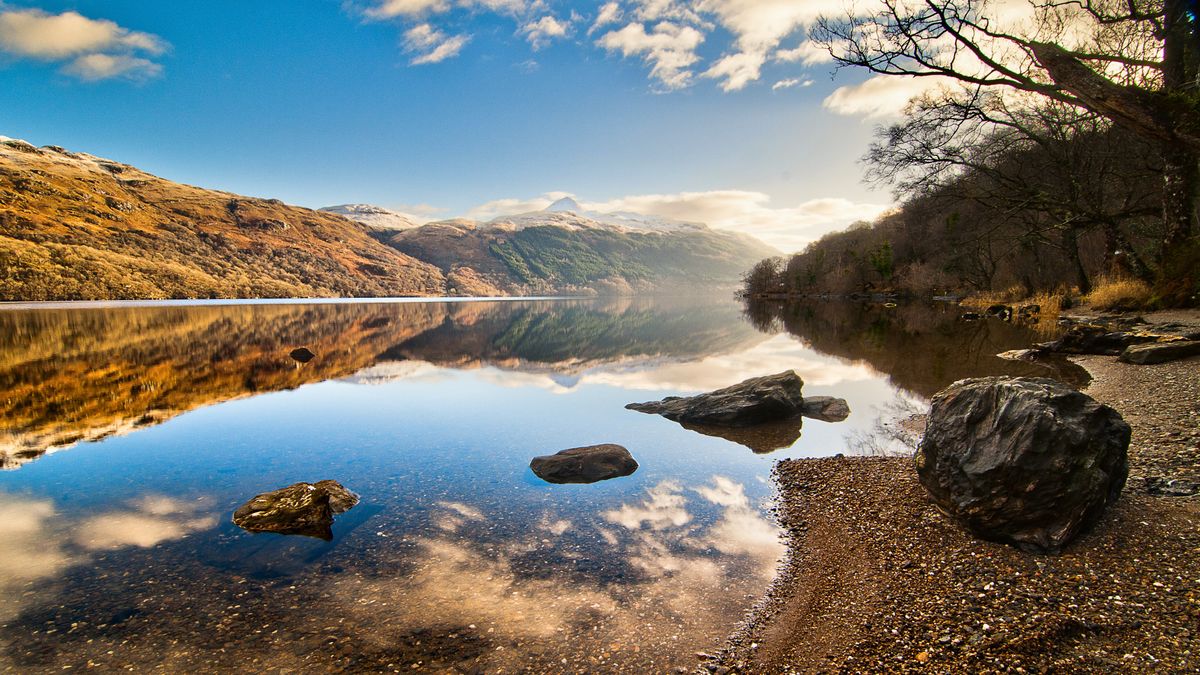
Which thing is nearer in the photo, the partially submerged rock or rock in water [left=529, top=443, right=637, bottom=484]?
rock in water [left=529, top=443, right=637, bottom=484]

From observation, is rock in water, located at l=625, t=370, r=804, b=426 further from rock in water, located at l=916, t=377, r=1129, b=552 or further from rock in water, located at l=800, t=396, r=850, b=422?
rock in water, located at l=916, t=377, r=1129, b=552

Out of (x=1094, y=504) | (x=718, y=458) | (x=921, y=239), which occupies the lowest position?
(x=718, y=458)

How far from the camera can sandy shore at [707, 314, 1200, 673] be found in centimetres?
441

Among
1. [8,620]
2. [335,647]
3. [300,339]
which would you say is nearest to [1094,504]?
[335,647]

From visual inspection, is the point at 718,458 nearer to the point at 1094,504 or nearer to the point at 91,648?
the point at 1094,504

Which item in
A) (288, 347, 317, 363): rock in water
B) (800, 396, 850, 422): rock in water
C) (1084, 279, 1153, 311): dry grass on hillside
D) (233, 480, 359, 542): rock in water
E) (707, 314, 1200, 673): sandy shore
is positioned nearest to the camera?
(707, 314, 1200, 673): sandy shore

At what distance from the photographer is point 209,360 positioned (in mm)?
30125

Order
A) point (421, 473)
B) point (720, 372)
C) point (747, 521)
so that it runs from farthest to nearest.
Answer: point (720, 372), point (421, 473), point (747, 521)

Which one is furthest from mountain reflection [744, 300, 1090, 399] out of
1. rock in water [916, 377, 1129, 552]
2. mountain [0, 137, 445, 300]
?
mountain [0, 137, 445, 300]

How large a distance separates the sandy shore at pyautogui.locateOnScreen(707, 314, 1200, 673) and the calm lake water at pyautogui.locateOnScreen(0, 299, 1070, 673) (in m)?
0.70

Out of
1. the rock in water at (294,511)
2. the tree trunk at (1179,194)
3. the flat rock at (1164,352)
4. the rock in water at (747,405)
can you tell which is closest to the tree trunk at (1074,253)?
the tree trunk at (1179,194)

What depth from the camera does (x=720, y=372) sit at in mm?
25922

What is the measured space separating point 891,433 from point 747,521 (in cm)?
687

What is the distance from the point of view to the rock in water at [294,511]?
27.8ft
